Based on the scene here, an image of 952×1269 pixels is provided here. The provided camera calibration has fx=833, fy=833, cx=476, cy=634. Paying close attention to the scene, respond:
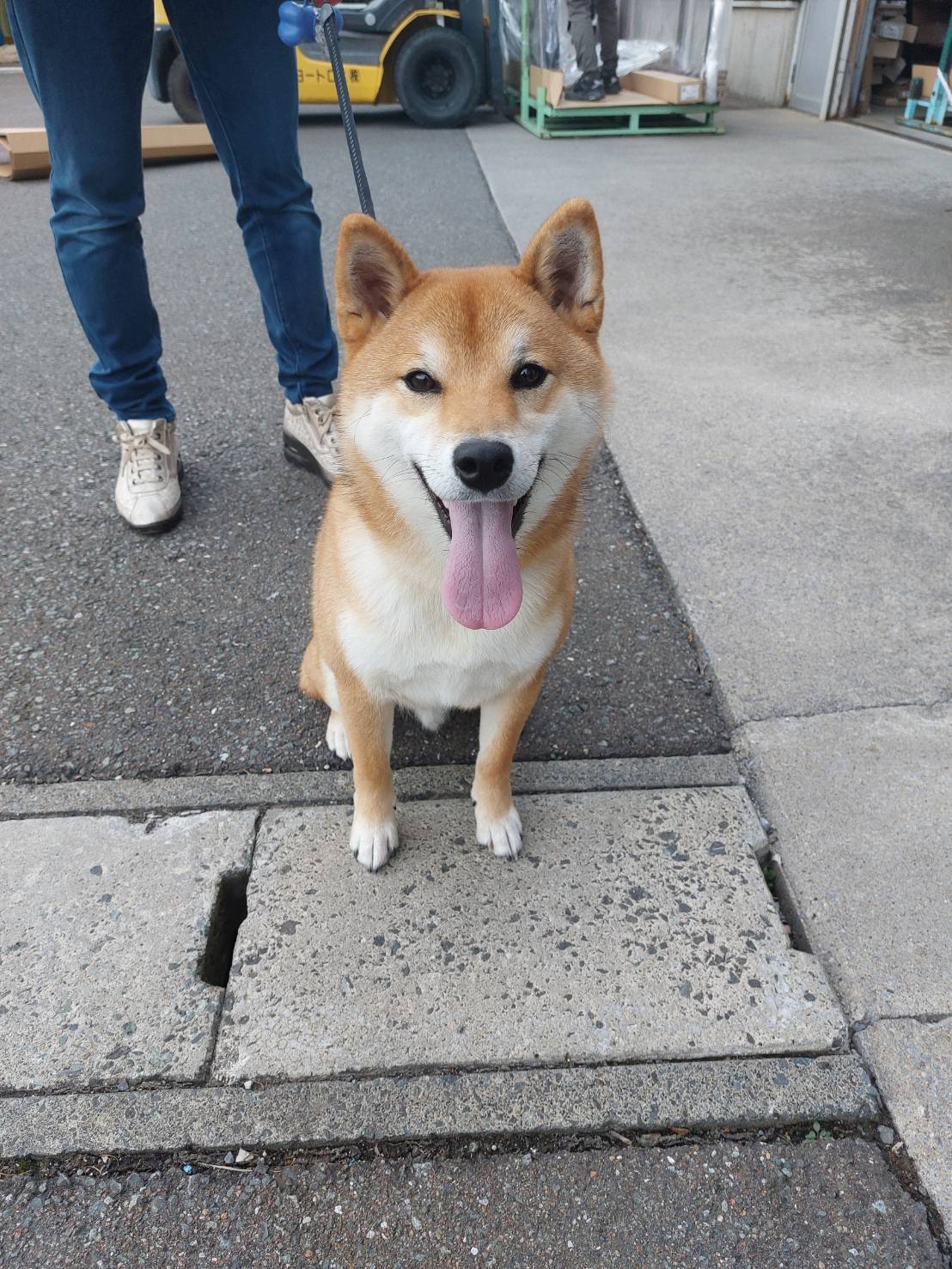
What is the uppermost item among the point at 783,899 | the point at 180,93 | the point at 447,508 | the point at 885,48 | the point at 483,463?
the point at 483,463

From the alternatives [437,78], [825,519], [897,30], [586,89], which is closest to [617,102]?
[586,89]

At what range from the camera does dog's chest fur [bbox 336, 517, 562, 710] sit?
1.54 m

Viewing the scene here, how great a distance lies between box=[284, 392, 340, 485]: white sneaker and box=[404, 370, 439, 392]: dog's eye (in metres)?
1.36

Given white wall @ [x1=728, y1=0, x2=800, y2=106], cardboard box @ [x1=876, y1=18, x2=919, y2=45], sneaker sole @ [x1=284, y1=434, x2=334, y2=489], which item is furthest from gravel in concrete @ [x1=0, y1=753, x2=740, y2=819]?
white wall @ [x1=728, y1=0, x2=800, y2=106]

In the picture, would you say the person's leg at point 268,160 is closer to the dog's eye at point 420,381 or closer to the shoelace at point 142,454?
the shoelace at point 142,454

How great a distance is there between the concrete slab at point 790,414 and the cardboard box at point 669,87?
2.40 metres

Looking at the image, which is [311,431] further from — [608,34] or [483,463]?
[608,34]

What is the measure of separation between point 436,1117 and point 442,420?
1.14m

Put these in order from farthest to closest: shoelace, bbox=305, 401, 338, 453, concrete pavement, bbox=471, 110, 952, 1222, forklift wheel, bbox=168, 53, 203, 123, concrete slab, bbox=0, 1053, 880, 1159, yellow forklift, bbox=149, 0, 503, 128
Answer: forklift wheel, bbox=168, 53, 203, 123, yellow forklift, bbox=149, 0, 503, 128, shoelace, bbox=305, 401, 338, 453, concrete pavement, bbox=471, 110, 952, 1222, concrete slab, bbox=0, 1053, 880, 1159

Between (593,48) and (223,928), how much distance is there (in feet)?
32.0

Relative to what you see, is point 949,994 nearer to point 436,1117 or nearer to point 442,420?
point 436,1117

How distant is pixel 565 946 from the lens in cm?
155

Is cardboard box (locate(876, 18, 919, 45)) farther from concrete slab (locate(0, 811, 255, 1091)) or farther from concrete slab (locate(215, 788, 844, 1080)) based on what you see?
concrete slab (locate(0, 811, 255, 1091))

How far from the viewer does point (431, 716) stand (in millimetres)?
1826
